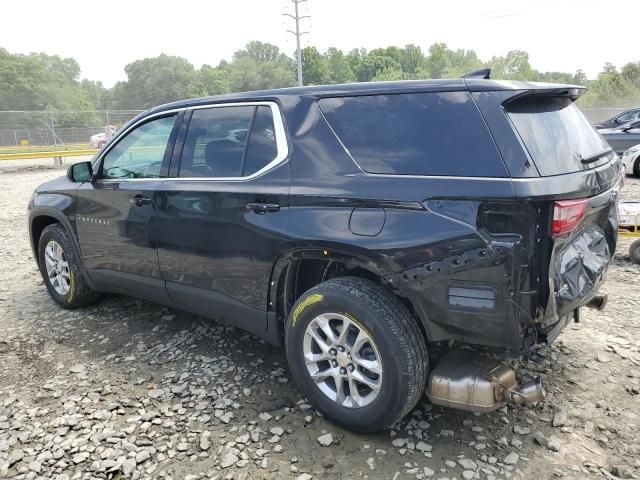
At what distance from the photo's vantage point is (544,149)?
2451 mm

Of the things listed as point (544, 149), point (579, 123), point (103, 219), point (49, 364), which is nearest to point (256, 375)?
point (49, 364)

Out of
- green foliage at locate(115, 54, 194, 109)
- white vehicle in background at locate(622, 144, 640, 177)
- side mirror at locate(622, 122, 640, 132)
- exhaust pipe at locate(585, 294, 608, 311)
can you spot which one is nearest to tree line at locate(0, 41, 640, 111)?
green foliage at locate(115, 54, 194, 109)

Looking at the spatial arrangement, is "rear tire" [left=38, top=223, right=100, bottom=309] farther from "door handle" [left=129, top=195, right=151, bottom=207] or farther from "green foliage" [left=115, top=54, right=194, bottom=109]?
"green foliage" [left=115, top=54, right=194, bottom=109]

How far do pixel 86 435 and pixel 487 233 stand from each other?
2.44 m

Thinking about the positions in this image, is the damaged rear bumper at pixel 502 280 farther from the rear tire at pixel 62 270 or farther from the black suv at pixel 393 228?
the rear tire at pixel 62 270

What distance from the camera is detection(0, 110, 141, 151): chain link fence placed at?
26562mm

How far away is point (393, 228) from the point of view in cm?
254

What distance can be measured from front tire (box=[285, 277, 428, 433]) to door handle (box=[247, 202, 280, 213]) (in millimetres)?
540

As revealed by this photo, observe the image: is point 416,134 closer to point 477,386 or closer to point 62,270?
point 477,386

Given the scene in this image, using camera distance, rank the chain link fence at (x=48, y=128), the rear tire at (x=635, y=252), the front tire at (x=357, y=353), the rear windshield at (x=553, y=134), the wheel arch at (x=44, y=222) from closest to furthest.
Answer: the rear windshield at (x=553, y=134), the front tire at (x=357, y=353), the wheel arch at (x=44, y=222), the rear tire at (x=635, y=252), the chain link fence at (x=48, y=128)

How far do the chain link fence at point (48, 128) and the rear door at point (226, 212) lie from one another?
24991 mm

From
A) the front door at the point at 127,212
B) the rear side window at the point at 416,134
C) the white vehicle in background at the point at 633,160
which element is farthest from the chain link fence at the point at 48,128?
the rear side window at the point at 416,134

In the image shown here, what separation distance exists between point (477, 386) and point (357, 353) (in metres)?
0.63

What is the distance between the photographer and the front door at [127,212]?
379cm
